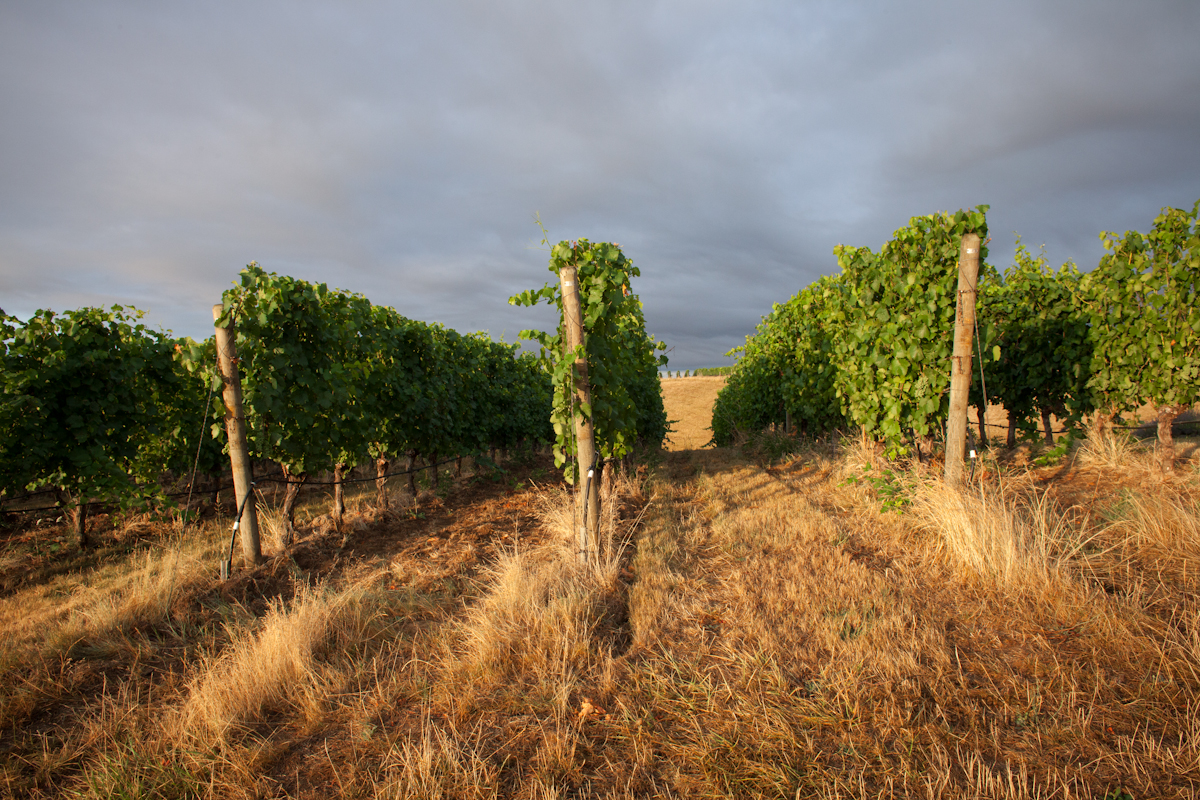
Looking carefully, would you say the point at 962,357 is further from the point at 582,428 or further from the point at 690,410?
the point at 690,410

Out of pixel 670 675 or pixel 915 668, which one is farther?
pixel 670 675

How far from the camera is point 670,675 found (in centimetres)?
286

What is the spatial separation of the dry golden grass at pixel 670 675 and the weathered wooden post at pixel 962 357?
16.3 inches

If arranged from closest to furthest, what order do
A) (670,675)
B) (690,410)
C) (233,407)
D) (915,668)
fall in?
(915,668)
(670,675)
(233,407)
(690,410)

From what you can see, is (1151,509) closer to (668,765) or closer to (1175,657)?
(1175,657)

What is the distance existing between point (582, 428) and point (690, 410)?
40.1 meters

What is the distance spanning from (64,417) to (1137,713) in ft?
30.2

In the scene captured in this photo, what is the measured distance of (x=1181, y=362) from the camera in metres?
6.43

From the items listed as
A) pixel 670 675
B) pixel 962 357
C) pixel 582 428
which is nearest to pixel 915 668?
pixel 670 675

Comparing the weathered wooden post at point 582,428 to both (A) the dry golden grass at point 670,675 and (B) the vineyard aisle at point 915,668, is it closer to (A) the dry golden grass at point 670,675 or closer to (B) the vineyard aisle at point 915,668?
(A) the dry golden grass at point 670,675

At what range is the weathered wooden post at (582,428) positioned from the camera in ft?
16.0

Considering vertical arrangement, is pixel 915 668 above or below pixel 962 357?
below

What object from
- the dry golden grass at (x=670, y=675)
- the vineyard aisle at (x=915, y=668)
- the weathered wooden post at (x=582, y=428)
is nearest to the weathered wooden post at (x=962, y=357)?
the dry golden grass at (x=670, y=675)

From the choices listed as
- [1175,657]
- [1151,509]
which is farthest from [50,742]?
[1151,509]
